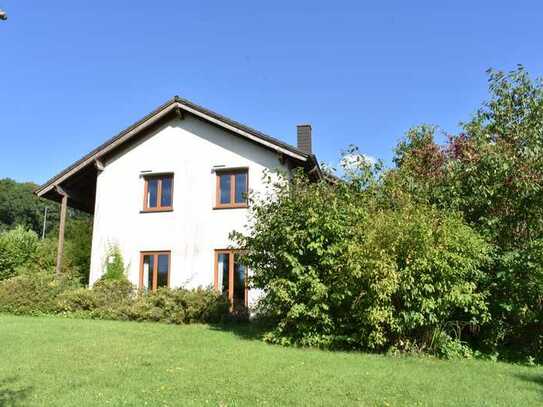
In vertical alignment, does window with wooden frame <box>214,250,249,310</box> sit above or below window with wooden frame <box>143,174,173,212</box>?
below

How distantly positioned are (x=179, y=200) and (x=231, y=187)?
1.97 meters

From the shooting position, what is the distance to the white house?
17.3 meters

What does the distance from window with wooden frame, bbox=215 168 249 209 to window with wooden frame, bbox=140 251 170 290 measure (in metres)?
2.76

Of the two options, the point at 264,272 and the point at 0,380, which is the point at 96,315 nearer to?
the point at 264,272

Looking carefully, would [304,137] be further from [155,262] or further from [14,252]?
[14,252]

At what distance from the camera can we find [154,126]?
19031mm

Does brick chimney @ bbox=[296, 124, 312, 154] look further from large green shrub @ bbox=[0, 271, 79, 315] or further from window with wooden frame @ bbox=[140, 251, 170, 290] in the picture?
large green shrub @ bbox=[0, 271, 79, 315]

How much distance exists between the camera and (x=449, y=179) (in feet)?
40.7

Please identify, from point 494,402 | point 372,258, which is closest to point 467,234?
point 372,258

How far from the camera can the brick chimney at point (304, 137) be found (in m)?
19.5

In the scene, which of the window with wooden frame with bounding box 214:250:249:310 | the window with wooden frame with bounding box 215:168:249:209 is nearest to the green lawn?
the window with wooden frame with bounding box 214:250:249:310

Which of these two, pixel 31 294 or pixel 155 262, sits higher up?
pixel 155 262

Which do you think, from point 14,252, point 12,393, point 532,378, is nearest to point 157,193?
point 14,252

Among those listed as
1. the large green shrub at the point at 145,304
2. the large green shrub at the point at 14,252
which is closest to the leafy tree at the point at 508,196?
the large green shrub at the point at 145,304
